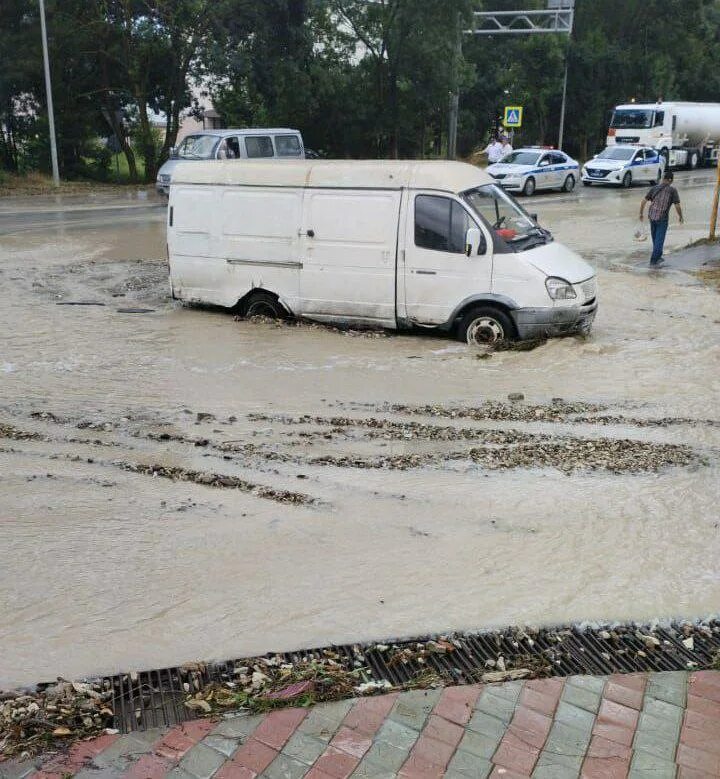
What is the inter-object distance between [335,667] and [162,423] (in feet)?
13.3

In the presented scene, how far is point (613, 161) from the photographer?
112 feet

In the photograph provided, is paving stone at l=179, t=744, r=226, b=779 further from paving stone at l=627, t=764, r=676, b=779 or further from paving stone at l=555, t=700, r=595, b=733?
paving stone at l=627, t=764, r=676, b=779

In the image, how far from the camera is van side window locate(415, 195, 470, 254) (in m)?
10.2

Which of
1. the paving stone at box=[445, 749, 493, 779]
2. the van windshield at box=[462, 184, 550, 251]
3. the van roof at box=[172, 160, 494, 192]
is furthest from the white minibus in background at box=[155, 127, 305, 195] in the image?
the paving stone at box=[445, 749, 493, 779]

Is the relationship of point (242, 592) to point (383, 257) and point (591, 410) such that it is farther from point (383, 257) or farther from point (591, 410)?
point (383, 257)

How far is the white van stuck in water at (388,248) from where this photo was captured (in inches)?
399

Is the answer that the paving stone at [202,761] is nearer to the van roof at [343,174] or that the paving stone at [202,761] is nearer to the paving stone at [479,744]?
the paving stone at [479,744]

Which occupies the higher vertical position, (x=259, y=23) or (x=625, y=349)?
(x=259, y=23)

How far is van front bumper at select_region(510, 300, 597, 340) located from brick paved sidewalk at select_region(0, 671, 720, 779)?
646 centimetres

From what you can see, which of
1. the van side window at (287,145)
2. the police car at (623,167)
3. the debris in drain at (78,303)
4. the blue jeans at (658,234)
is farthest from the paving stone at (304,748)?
the police car at (623,167)

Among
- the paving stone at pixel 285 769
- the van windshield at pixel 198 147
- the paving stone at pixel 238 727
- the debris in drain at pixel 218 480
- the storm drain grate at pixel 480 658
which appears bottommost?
the debris in drain at pixel 218 480

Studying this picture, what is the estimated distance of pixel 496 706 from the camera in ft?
12.5

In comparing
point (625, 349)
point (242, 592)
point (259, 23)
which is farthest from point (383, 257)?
point (259, 23)

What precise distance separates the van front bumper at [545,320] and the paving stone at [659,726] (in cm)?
669
